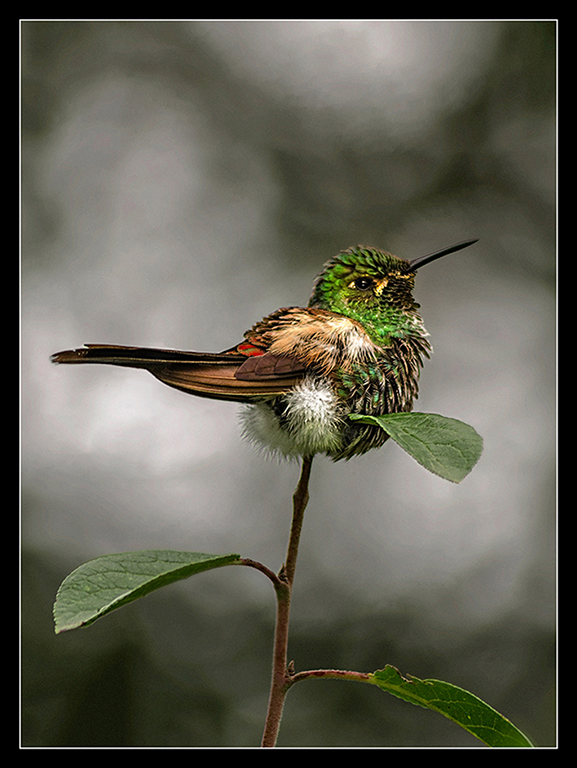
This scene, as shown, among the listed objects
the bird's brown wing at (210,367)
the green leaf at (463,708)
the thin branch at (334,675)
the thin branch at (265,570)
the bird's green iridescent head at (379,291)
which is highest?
the bird's green iridescent head at (379,291)

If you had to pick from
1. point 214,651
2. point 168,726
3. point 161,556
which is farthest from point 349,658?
point 161,556

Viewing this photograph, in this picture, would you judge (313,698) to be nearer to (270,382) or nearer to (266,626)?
(266,626)

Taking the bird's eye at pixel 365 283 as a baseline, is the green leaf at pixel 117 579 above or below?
below

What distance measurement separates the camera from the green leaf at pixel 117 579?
0.79 metres

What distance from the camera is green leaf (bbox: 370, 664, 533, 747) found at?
0.98 meters

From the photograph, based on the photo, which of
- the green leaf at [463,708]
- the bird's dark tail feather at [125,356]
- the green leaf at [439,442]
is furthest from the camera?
the green leaf at [463,708]

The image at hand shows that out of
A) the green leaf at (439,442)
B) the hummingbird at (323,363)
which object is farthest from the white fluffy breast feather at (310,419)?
the green leaf at (439,442)

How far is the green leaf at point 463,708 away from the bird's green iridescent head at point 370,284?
0.55m

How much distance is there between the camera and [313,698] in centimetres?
321

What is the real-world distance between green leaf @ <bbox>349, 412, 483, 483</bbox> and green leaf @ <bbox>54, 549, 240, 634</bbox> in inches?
10.9

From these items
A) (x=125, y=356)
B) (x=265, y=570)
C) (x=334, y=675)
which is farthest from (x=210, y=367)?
(x=334, y=675)

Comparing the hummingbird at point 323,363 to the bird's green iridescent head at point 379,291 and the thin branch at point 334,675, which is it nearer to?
the bird's green iridescent head at point 379,291

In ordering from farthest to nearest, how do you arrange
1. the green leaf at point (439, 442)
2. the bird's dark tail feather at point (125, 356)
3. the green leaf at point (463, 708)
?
the green leaf at point (463, 708), the bird's dark tail feather at point (125, 356), the green leaf at point (439, 442)

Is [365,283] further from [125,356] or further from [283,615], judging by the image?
[283,615]
